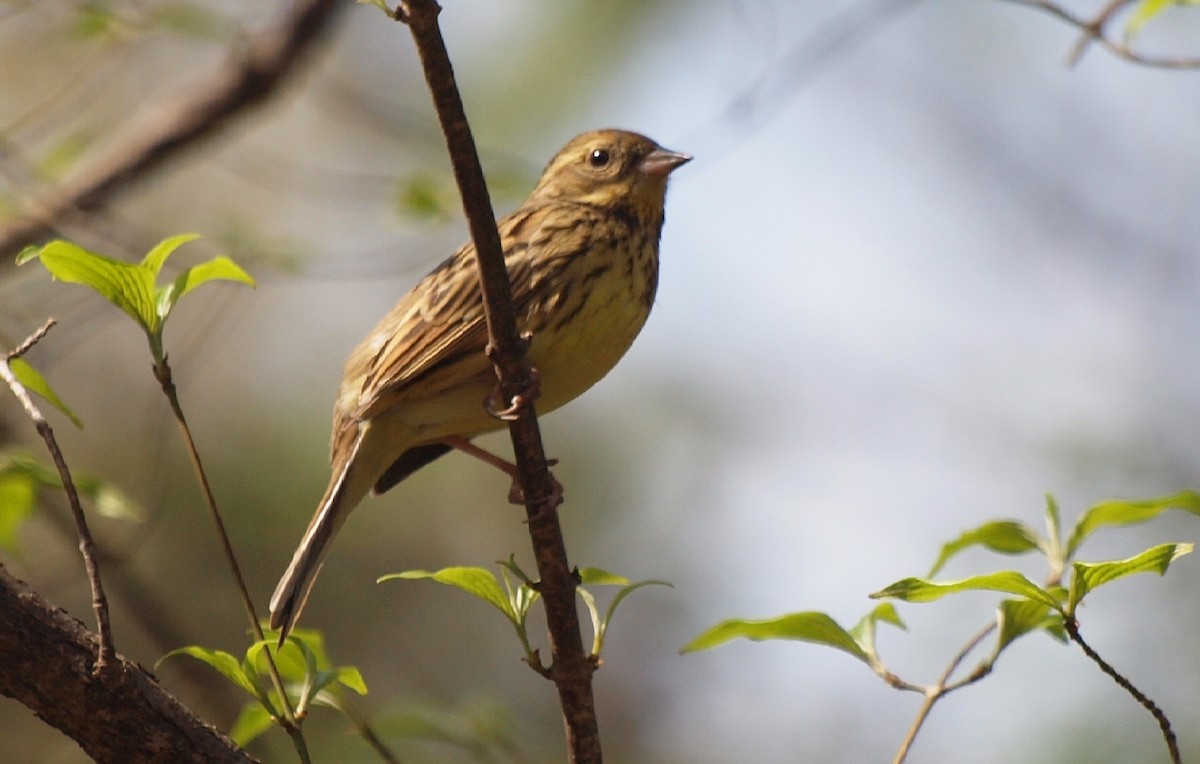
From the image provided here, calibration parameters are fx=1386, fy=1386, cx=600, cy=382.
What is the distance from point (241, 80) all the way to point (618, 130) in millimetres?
1547

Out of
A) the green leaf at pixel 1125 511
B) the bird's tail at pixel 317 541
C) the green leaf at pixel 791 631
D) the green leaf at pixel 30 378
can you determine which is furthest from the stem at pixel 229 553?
the green leaf at pixel 1125 511

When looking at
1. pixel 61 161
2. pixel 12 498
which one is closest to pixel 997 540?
pixel 12 498

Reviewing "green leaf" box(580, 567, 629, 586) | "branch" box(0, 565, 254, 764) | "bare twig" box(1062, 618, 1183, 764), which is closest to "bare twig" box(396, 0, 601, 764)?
"green leaf" box(580, 567, 629, 586)

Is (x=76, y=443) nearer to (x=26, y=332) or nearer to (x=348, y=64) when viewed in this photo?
(x=26, y=332)

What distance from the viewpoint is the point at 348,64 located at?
30.3 ft

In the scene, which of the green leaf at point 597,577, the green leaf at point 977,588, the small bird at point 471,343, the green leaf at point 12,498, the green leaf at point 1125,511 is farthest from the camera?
the small bird at point 471,343

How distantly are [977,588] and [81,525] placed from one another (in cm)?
142

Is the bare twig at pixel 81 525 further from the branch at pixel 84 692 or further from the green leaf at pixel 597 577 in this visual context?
the green leaf at pixel 597 577

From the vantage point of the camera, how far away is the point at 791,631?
250cm

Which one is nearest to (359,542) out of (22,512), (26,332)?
(26,332)

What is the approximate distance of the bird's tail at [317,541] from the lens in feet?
11.8

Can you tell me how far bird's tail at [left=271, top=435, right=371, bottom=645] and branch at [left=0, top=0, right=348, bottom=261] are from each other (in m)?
1.93

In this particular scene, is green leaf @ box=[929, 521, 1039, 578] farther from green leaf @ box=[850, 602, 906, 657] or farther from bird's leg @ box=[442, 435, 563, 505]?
bird's leg @ box=[442, 435, 563, 505]

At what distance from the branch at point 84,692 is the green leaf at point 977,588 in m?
1.21
